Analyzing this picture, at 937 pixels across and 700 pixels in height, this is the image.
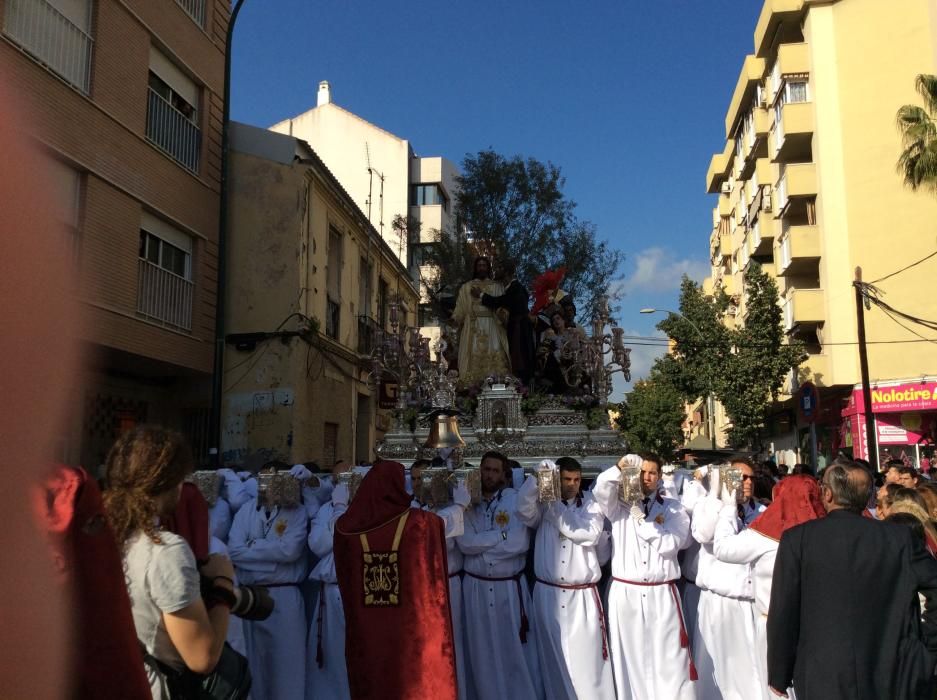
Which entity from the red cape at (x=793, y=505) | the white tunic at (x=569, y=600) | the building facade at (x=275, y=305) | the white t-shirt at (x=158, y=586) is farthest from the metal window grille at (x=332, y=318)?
the white t-shirt at (x=158, y=586)

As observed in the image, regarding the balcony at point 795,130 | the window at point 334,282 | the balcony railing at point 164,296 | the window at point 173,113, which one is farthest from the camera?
the balcony at point 795,130

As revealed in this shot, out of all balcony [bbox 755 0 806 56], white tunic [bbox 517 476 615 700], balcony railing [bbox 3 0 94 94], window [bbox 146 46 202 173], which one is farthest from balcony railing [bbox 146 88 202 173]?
balcony [bbox 755 0 806 56]

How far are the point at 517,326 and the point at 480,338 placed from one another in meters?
0.50

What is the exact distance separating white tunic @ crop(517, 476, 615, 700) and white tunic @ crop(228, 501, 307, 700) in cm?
174

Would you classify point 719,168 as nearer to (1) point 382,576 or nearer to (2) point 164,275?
(2) point 164,275

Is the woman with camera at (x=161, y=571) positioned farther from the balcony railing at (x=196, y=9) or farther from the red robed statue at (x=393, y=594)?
the balcony railing at (x=196, y=9)

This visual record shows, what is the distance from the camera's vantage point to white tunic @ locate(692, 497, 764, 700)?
589cm

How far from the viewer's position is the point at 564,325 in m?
11.0

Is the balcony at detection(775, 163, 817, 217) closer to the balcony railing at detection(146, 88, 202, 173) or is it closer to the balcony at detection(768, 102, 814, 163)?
the balcony at detection(768, 102, 814, 163)

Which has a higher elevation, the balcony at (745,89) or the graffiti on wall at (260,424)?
Result: the balcony at (745,89)

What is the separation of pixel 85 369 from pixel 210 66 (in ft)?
49.3

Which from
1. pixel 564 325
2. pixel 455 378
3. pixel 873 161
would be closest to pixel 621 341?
pixel 564 325

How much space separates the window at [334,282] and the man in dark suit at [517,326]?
754 centimetres

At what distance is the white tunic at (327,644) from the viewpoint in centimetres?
631
